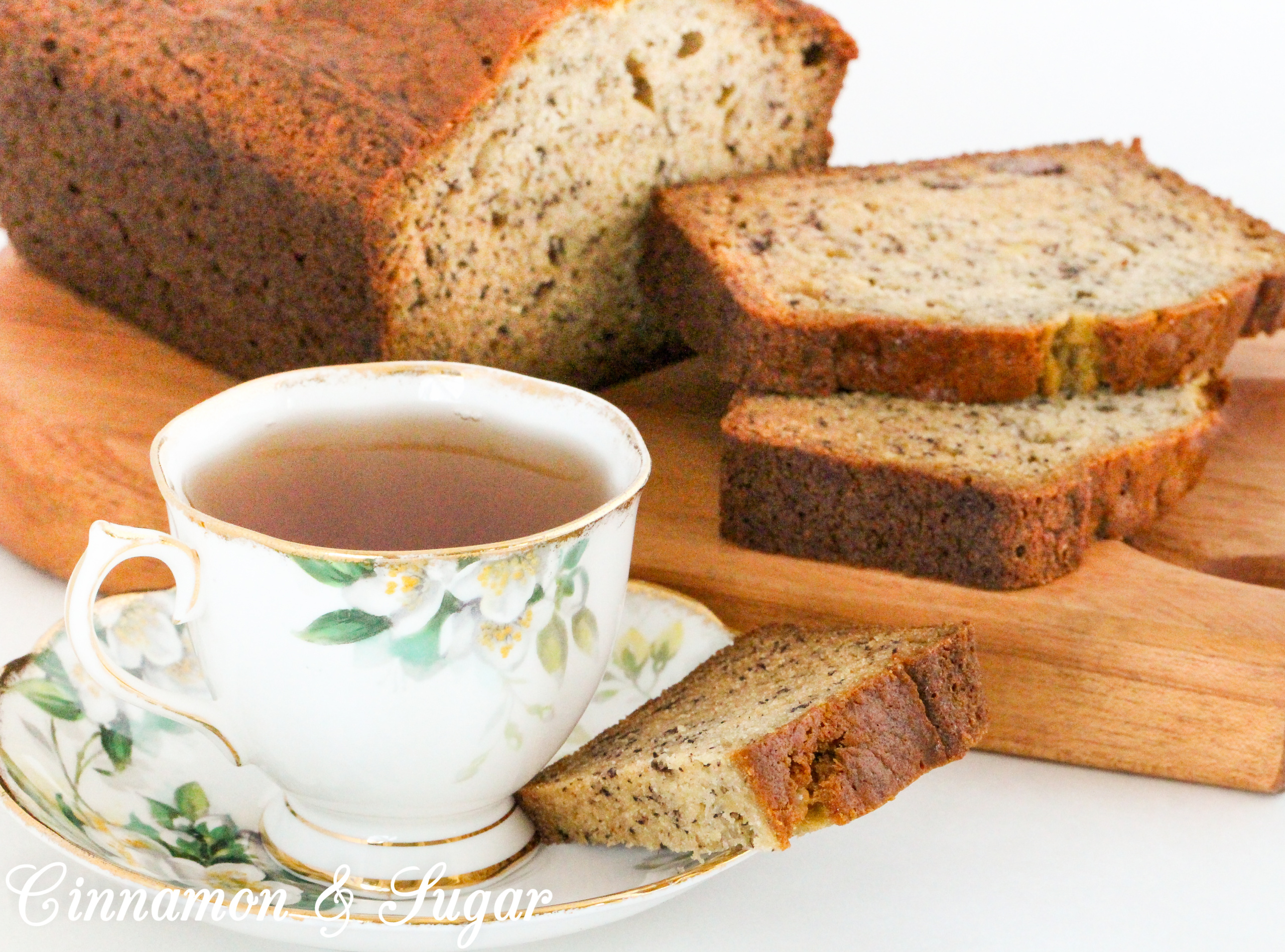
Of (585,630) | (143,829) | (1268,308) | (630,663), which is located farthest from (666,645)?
(1268,308)

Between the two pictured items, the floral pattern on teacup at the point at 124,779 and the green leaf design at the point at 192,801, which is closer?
the floral pattern on teacup at the point at 124,779

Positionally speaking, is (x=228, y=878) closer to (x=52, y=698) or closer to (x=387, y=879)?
(x=387, y=879)

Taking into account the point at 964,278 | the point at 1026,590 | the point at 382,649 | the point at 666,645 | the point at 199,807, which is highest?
the point at 964,278

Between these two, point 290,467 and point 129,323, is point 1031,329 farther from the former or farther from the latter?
point 129,323

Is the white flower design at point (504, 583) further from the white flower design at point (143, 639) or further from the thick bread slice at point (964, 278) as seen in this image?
the thick bread slice at point (964, 278)

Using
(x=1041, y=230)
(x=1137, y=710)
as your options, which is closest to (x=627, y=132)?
(x=1041, y=230)

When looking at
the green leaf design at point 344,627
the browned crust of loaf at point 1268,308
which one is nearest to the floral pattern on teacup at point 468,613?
the green leaf design at point 344,627
